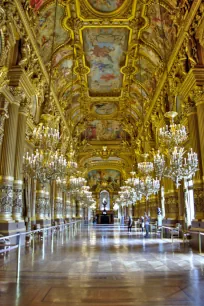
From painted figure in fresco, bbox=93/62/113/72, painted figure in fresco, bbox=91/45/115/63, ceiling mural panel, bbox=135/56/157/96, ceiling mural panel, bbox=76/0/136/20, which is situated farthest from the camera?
painted figure in fresco, bbox=93/62/113/72

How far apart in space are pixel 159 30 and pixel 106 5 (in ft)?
10.6

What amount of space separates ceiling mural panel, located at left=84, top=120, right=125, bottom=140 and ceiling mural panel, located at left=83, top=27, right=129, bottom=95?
7.68 meters

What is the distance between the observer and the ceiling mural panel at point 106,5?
45.4ft

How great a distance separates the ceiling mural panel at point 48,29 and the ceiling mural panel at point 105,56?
1.49 metres

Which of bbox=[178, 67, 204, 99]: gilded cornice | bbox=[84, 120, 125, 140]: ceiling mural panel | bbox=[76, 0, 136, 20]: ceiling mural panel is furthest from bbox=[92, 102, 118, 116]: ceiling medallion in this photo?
bbox=[178, 67, 204, 99]: gilded cornice

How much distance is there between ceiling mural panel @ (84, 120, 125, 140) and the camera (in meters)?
31.8

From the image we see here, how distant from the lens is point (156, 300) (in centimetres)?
412

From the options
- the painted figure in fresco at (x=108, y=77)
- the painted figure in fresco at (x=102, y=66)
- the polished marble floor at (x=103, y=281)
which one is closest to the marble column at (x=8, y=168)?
the polished marble floor at (x=103, y=281)

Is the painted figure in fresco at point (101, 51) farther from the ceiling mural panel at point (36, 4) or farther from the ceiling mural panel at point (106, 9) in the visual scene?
the ceiling mural panel at point (36, 4)

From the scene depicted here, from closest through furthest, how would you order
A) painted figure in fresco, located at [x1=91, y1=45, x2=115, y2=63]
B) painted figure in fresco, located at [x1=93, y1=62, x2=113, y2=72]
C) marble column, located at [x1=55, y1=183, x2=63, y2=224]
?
painted figure in fresco, located at [x1=91, y1=45, x2=115, y2=63], painted figure in fresco, located at [x1=93, y1=62, x2=113, y2=72], marble column, located at [x1=55, y1=183, x2=63, y2=224]

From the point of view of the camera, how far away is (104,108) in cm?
2761

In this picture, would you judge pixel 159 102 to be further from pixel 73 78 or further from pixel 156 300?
pixel 156 300

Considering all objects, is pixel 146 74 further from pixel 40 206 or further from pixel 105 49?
pixel 40 206

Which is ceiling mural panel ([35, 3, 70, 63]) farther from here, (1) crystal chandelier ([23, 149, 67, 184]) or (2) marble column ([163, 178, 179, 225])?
(2) marble column ([163, 178, 179, 225])
